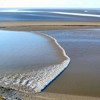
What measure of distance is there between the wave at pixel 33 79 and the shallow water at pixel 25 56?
51 cm

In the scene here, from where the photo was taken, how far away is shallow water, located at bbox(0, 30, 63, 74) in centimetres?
1054

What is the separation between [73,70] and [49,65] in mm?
1082

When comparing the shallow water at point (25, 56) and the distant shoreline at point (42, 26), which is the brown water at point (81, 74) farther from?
the distant shoreline at point (42, 26)

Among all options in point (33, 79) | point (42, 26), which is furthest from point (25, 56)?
point (42, 26)

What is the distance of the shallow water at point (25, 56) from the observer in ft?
34.6

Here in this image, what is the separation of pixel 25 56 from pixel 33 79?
11.4 feet

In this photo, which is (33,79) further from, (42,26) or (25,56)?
(42,26)

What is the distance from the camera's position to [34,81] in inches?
346

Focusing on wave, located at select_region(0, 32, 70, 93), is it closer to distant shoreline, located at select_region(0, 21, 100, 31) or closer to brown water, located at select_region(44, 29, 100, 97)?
brown water, located at select_region(44, 29, 100, 97)

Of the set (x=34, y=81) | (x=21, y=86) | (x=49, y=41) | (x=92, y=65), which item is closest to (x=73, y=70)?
(x=92, y=65)

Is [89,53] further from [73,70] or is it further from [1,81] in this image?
[1,81]

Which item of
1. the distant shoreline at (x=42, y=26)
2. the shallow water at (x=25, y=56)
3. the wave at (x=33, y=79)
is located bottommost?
the distant shoreline at (x=42, y=26)

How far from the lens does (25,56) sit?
12.4m

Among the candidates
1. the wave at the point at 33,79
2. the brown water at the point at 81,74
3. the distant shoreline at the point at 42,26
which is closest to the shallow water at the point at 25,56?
the wave at the point at 33,79
